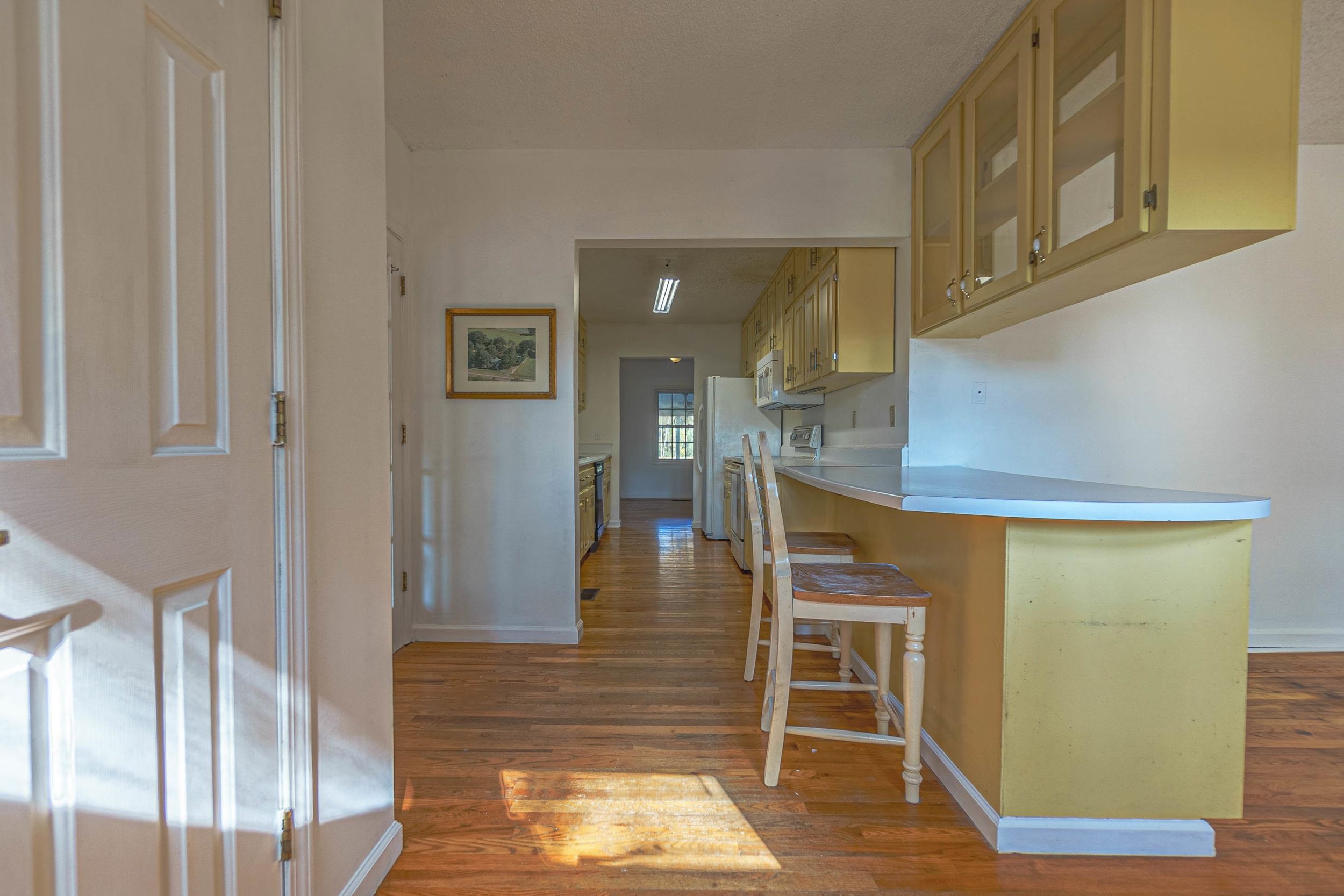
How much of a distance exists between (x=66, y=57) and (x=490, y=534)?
2.51 meters

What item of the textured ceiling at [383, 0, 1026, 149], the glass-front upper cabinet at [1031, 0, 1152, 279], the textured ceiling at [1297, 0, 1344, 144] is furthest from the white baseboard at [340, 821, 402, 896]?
the textured ceiling at [1297, 0, 1344, 144]

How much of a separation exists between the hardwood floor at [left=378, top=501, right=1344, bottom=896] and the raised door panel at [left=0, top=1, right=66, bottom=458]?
1.24 m

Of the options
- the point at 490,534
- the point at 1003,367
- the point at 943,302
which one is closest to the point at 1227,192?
the point at 943,302

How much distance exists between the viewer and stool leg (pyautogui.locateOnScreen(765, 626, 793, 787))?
5.68ft

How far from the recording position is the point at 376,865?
1.34 m

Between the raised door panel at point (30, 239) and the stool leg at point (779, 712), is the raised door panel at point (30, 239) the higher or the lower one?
the higher one

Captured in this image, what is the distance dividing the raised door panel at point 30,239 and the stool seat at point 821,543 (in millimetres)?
1950

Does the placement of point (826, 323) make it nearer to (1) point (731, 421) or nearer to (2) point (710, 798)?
(1) point (731, 421)

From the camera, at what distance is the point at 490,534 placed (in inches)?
119

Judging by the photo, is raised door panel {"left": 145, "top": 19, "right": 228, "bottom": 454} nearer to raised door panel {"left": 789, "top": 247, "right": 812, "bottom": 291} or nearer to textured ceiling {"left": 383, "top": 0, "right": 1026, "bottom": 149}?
textured ceiling {"left": 383, "top": 0, "right": 1026, "bottom": 149}

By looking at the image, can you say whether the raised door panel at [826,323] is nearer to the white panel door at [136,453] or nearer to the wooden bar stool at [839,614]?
the wooden bar stool at [839,614]

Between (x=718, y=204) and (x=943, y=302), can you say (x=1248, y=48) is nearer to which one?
(x=943, y=302)

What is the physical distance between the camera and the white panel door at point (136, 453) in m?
0.66

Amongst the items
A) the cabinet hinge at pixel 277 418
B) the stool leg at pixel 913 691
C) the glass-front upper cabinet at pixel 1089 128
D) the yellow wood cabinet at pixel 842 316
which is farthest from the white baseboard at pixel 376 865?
the yellow wood cabinet at pixel 842 316
